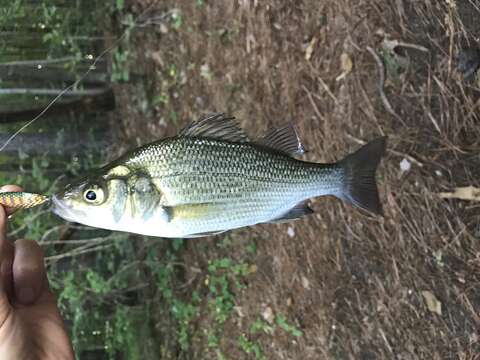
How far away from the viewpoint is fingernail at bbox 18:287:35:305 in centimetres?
194

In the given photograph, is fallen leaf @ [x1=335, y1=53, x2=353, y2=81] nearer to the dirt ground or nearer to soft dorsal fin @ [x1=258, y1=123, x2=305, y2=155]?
the dirt ground

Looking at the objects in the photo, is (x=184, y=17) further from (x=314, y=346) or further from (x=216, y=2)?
(x=314, y=346)

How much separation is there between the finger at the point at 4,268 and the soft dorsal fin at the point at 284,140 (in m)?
0.93

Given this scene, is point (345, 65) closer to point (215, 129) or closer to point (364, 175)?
point (364, 175)

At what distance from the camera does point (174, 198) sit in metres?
1.91

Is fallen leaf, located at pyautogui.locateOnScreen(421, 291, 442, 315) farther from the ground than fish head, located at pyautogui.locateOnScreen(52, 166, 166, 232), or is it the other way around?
fish head, located at pyautogui.locateOnScreen(52, 166, 166, 232)

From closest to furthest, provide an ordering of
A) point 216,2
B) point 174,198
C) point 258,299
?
point 174,198, point 258,299, point 216,2

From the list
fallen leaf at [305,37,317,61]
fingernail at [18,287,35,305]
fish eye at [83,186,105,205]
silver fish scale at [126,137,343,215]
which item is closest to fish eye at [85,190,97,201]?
fish eye at [83,186,105,205]

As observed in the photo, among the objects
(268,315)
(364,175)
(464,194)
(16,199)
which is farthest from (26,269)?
(268,315)

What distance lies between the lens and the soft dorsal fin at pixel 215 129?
1.94 meters

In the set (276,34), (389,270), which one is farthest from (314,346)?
(276,34)

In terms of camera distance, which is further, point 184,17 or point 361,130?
point 184,17

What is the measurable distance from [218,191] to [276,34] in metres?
2.54

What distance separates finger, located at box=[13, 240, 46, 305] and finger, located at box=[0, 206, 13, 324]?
0.9 inches
